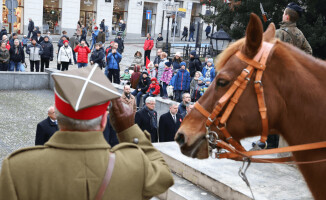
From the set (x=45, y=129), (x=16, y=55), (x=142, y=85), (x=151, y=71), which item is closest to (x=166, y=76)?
(x=151, y=71)

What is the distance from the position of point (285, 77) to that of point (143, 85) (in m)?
13.2

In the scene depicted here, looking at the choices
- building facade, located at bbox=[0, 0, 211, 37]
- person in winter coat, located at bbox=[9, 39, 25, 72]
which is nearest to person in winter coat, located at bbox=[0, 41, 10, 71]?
person in winter coat, located at bbox=[9, 39, 25, 72]

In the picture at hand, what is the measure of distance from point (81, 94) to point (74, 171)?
1.33ft

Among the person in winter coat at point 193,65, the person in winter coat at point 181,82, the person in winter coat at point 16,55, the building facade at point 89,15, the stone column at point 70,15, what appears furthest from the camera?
the stone column at point 70,15

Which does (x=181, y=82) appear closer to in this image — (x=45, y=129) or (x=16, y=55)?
(x=16, y=55)

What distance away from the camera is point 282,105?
3.06 m

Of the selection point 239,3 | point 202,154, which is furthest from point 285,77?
point 239,3

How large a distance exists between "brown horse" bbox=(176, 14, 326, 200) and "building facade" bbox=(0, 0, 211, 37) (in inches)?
1258

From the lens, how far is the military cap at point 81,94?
2.20 meters

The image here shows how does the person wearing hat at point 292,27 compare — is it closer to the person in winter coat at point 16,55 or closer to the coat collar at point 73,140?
the coat collar at point 73,140

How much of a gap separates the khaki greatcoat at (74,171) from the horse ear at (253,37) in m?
1.17

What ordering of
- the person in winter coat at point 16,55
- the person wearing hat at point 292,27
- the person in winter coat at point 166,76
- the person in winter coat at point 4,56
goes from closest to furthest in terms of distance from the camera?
the person wearing hat at point 292,27 < the person in winter coat at point 166,76 < the person in winter coat at point 4,56 < the person in winter coat at point 16,55

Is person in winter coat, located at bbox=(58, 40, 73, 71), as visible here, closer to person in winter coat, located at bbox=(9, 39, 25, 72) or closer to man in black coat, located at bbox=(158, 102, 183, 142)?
person in winter coat, located at bbox=(9, 39, 25, 72)

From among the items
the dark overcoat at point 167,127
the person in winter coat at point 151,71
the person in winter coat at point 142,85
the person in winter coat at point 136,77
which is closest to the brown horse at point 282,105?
the dark overcoat at point 167,127
